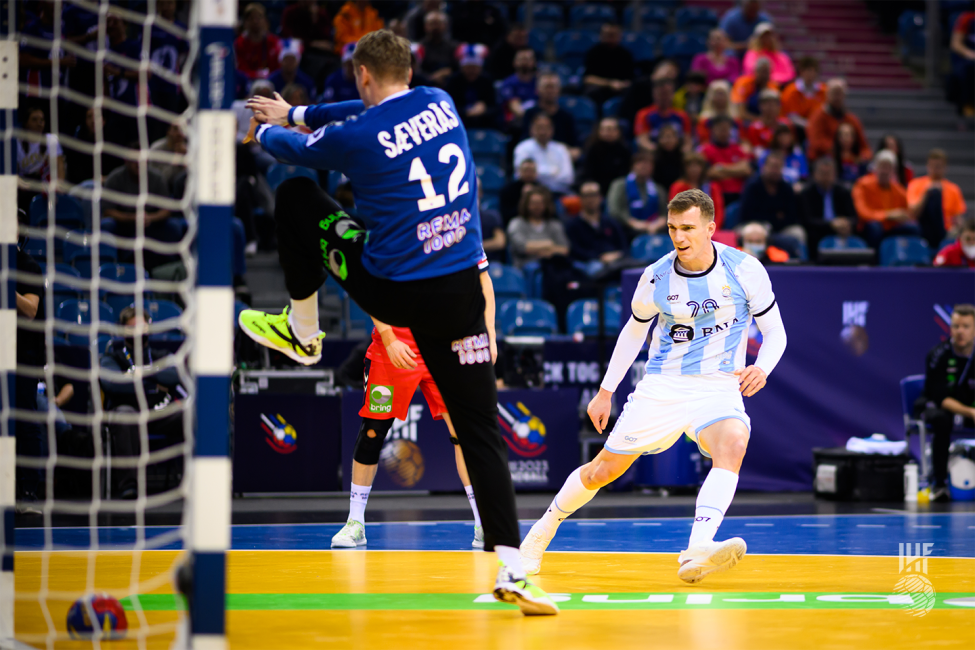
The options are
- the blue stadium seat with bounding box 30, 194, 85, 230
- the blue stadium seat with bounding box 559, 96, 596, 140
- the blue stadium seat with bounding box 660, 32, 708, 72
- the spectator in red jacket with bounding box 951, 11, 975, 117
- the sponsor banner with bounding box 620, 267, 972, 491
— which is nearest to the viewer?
the sponsor banner with bounding box 620, 267, 972, 491

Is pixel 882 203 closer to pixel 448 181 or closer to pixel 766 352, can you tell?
pixel 766 352

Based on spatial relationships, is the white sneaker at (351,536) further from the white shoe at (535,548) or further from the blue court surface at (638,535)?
the white shoe at (535,548)

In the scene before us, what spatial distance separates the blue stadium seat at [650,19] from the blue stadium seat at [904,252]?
6.82m

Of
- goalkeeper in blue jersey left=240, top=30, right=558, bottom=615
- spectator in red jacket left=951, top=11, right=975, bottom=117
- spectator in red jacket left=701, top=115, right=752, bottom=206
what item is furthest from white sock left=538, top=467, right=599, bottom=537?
spectator in red jacket left=951, top=11, right=975, bottom=117

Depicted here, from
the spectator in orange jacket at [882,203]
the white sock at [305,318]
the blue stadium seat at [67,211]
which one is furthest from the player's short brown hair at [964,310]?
the blue stadium seat at [67,211]

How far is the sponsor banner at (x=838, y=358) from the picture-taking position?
11703 millimetres

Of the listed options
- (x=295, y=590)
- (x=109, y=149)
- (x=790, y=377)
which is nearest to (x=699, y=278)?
(x=295, y=590)

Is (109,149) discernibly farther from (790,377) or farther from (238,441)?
(790,377)

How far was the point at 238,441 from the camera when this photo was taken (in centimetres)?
1085

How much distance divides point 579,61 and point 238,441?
10601mm

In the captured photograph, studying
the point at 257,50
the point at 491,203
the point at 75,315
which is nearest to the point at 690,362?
the point at 75,315

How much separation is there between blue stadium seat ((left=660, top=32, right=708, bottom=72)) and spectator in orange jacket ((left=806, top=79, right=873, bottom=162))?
2.61m

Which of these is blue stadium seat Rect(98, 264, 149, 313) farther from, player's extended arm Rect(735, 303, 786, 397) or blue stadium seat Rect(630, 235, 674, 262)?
player's extended arm Rect(735, 303, 786, 397)

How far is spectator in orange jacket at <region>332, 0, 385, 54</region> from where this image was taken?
16.3m
